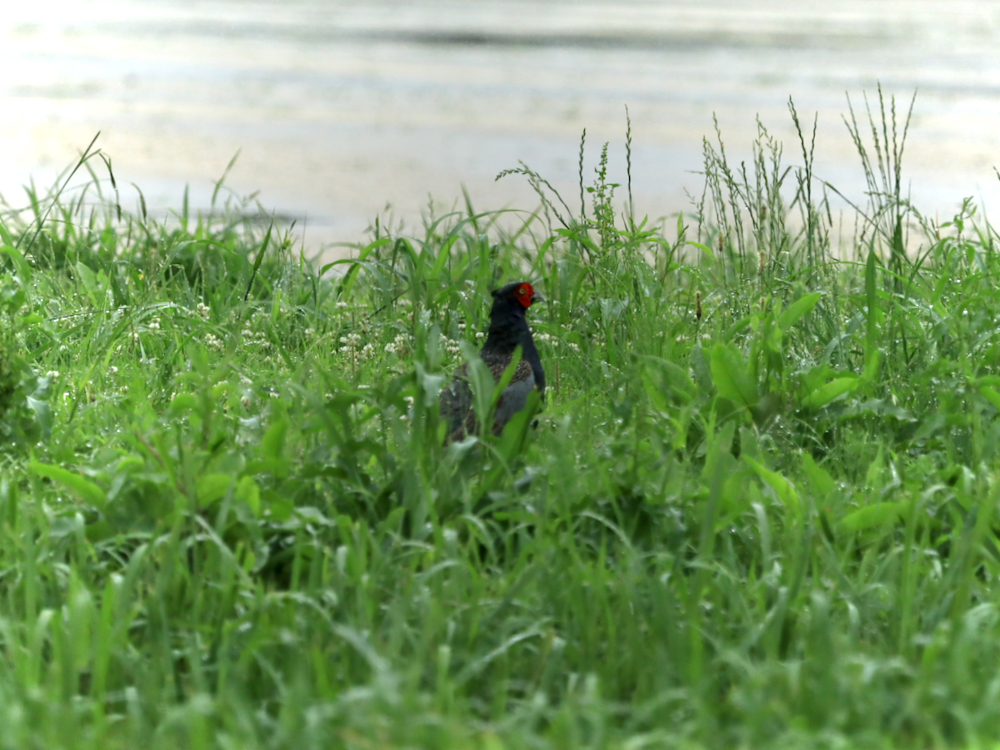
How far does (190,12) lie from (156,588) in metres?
19.5

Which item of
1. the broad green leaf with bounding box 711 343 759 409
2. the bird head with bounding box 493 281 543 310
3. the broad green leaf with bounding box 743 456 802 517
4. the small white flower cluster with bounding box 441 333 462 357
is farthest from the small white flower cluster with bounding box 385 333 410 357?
the broad green leaf with bounding box 743 456 802 517

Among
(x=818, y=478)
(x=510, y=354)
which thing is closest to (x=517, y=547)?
(x=818, y=478)

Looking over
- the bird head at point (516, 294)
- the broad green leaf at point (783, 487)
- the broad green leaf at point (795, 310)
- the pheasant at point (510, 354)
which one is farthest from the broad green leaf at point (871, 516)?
the bird head at point (516, 294)

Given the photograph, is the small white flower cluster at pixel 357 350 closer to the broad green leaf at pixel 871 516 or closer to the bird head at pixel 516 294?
the bird head at pixel 516 294

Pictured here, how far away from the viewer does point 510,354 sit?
12.6 ft

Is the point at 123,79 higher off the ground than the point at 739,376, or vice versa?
the point at 123,79

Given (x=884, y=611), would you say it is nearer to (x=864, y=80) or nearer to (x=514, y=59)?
(x=864, y=80)

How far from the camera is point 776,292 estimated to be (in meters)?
4.38

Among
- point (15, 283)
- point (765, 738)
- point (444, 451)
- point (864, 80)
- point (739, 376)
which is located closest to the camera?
point (765, 738)

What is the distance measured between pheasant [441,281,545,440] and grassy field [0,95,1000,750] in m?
0.15

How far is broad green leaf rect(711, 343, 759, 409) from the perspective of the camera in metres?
3.25

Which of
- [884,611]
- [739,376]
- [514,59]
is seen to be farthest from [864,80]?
[884,611]

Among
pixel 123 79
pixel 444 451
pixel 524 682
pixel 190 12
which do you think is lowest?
pixel 524 682

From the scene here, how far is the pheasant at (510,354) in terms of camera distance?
3.58 meters
